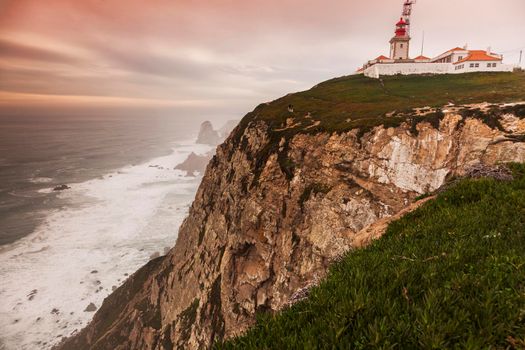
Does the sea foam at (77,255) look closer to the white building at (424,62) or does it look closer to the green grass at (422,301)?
the green grass at (422,301)

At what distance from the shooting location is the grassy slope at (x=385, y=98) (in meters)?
40.4

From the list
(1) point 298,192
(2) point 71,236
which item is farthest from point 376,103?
(2) point 71,236

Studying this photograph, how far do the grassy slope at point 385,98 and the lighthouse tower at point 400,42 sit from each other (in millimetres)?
11368

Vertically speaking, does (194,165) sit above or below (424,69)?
below

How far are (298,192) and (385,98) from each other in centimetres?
2854

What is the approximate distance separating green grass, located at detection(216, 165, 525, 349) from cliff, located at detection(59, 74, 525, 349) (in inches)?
781

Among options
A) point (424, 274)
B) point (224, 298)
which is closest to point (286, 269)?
point (224, 298)

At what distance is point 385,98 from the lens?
2036 inches

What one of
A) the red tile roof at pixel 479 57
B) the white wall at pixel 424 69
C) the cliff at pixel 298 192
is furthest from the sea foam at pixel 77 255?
the red tile roof at pixel 479 57

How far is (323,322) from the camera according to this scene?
4090 millimetres

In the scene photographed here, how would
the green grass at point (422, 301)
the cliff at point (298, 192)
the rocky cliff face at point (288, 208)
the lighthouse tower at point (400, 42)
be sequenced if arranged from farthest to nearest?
the lighthouse tower at point (400, 42)
the cliff at point (298, 192)
the rocky cliff face at point (288, 208)
the green grass at point (422, 301)

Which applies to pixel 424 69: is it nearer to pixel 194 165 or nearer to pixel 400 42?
pixel 400 42

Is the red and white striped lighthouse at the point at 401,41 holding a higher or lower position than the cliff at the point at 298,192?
higher

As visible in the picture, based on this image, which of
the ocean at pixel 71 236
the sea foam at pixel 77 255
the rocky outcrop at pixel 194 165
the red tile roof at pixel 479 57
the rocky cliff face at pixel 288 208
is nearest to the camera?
the rocky cliff face at pixel 288 208
